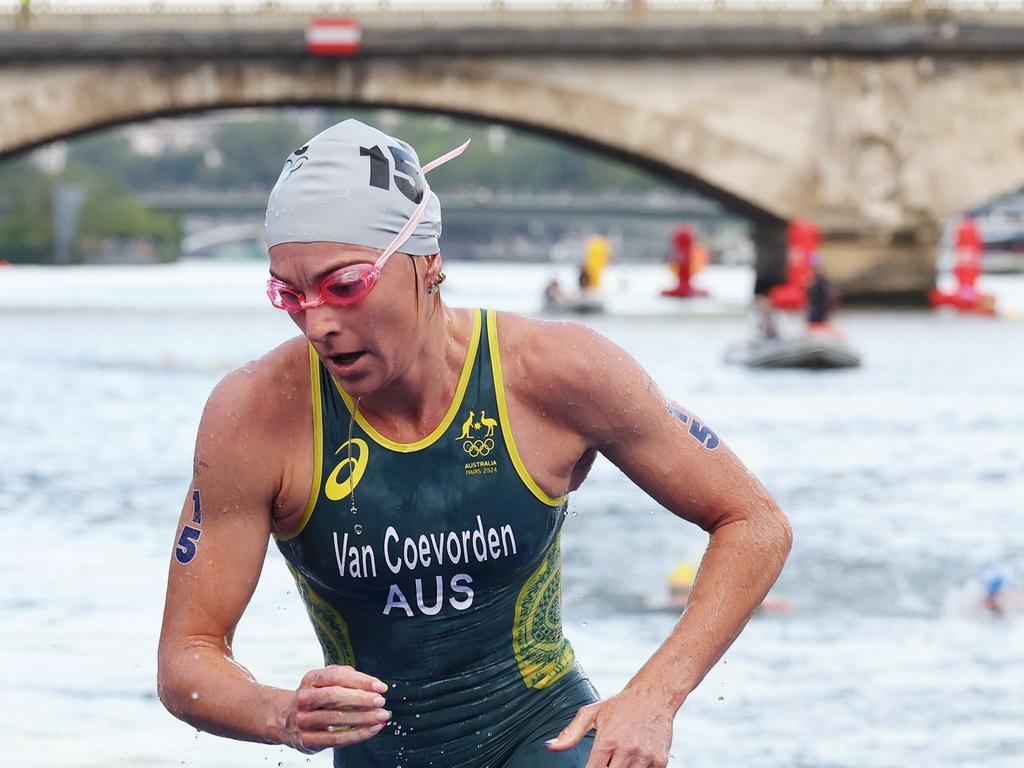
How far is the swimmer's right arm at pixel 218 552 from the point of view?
3.37 meters

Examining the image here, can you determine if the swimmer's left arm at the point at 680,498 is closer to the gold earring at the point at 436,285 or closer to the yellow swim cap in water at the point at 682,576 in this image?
the gold earring at the point at 436,285

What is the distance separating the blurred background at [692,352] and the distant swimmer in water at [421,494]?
3217mm

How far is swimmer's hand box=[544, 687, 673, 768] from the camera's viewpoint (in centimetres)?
326

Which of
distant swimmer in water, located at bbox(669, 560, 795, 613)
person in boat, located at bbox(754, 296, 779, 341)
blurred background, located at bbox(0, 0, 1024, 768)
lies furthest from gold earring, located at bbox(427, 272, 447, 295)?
person in boat, located at bbox(754, 296, 779, 341)

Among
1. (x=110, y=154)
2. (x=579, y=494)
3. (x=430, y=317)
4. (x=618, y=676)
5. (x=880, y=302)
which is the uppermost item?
(x=430, y=317)

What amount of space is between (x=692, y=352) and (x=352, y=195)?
95.1 ft

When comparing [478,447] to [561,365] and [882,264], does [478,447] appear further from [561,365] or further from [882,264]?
[882,264]

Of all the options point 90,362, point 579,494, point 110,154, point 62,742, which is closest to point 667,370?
point 90,362

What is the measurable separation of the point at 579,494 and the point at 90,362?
15.8 metres

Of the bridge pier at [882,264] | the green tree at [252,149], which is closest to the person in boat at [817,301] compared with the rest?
the bridge pier at [882,264]

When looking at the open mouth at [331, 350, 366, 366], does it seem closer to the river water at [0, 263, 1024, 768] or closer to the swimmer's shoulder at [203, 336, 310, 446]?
the swimmer's shoulder at [203, 336, 310, 446]

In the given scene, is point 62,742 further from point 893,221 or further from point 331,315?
point 893,221

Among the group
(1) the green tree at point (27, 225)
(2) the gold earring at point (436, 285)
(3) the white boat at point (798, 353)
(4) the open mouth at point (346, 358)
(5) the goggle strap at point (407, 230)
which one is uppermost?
(5) the goggle strap at point (407, 230)

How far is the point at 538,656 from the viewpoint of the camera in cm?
378
